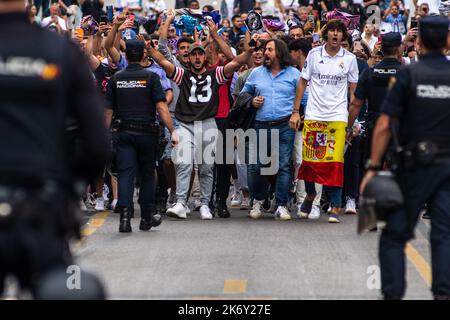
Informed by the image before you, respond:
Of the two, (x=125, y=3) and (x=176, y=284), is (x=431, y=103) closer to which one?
(x=176, y=284)

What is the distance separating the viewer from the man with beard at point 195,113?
15383 millimetres

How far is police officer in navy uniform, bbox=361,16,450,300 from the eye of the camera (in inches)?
321

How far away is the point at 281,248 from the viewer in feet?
41.3

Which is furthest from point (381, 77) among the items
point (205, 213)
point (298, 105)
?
point (205, 213)

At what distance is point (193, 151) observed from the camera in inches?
609

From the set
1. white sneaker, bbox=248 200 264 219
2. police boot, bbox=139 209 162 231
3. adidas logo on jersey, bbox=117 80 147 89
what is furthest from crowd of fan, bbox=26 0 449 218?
police boot, bbox=139 209 162 231

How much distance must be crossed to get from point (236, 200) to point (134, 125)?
381 cm

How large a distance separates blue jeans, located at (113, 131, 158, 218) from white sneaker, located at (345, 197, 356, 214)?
3135mm

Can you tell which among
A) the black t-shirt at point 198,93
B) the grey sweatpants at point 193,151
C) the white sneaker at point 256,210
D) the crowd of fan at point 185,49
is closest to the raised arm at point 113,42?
the crowd of fan at point 185,49

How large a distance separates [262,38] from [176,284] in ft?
21.5

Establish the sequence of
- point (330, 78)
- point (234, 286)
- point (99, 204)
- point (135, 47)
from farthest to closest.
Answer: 1. point (99, 204)
2. point (330, 78)
3. point (135, 47)
4. point (234, 286)

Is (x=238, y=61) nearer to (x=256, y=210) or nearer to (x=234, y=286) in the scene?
(x=256, y=210)

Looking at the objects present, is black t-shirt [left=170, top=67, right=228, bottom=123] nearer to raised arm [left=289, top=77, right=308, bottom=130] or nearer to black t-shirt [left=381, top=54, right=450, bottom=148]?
raised arm [left=289, top=77, right=308, bottom=130]

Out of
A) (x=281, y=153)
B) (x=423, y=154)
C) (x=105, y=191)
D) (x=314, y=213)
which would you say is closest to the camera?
(x=423, y=154)
